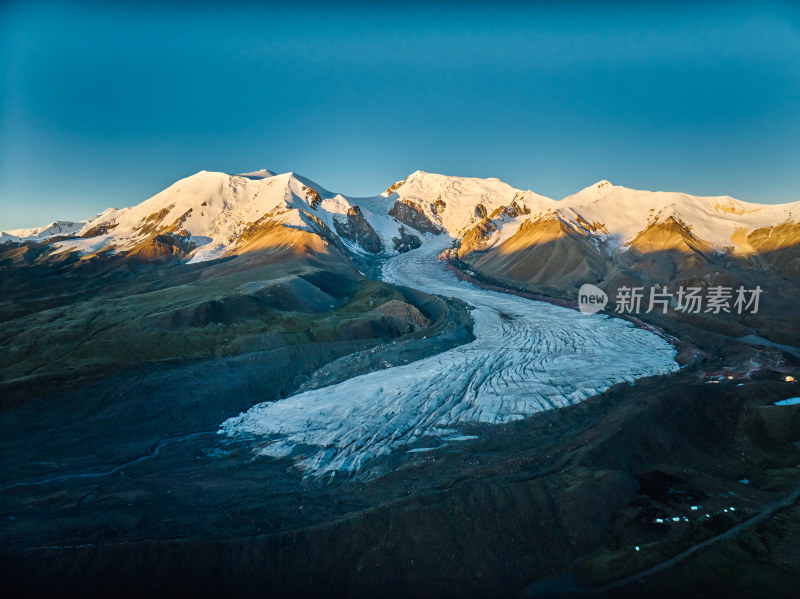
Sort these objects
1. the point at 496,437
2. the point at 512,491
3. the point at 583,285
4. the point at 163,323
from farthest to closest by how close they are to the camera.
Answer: the point at 583,285, the point at 163,323, the point at 496,437, the point at 512,491

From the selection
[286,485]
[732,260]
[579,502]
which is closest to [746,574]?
[579,502]

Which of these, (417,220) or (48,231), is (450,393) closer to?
(417,220)

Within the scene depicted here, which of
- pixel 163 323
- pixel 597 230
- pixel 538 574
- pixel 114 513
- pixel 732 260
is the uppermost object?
pixel 597 230

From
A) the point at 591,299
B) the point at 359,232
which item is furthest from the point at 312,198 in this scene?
the point at 591,299

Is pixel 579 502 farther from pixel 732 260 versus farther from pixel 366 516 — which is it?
pixel 732 260

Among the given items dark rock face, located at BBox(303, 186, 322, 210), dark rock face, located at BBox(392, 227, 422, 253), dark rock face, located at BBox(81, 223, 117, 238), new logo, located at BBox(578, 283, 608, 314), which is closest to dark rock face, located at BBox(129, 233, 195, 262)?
dark rock face, located at BBox(81, 223, 117, 238)

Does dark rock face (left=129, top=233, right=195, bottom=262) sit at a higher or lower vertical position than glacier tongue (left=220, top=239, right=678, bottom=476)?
higher

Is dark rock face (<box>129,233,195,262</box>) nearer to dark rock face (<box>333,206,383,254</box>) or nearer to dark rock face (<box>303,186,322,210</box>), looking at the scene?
dark rock face (<box>303,186,322,210</box>)
